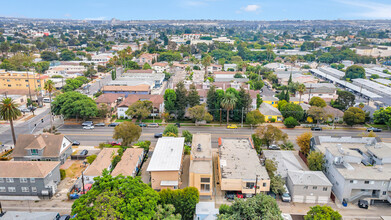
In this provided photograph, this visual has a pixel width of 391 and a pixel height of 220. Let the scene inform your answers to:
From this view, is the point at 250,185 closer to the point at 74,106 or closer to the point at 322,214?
the point at 322,214

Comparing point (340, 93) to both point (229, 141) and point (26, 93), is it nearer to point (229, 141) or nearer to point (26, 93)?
point (229, 141)

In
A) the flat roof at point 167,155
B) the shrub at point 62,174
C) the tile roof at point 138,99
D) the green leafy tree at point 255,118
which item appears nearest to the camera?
the flat roof at point 167,155

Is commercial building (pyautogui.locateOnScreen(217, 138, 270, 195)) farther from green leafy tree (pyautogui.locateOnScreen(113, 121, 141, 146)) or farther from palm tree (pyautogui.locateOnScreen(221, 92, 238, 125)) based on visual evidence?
palm tree (pyautogui.locateOnScreen(221, 92, 238, 125))

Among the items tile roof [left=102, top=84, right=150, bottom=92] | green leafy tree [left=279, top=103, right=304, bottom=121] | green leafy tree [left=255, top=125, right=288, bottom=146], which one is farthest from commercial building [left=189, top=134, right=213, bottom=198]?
tile roof [left=102, top=84, right=150, bottom=92]

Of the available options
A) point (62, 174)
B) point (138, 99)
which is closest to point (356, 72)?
point (138, 99)

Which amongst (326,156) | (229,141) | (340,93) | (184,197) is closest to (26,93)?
(229,141)

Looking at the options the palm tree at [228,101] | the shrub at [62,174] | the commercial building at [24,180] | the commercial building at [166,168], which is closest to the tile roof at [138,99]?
the palm tree at [228,101]

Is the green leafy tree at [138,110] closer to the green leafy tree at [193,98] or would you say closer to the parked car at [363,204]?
the green leafy tree at [193,98]
